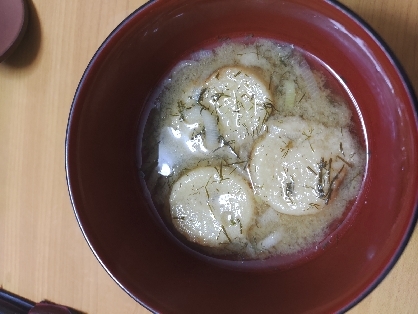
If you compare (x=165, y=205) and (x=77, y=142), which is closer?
(x=77, y=142)

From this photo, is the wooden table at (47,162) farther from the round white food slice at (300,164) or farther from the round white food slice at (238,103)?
the round white food slice at (300,164)

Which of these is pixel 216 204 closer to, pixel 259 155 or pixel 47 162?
pixel 259 155

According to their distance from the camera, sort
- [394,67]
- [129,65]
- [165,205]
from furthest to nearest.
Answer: [165,205], [129,65], [394,67]

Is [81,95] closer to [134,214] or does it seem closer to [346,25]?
[134,214]

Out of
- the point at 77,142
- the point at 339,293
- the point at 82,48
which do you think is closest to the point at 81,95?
the point at 77,142

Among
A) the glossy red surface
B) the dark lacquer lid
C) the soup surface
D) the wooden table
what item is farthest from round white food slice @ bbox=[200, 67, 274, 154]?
the dark lacquer lid

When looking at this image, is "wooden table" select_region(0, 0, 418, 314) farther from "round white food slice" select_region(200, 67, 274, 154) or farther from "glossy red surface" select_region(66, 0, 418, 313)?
"round white food slice" select_region(200, 67, 274, 154)

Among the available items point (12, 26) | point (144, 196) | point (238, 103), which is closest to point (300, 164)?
point (238, 103)
